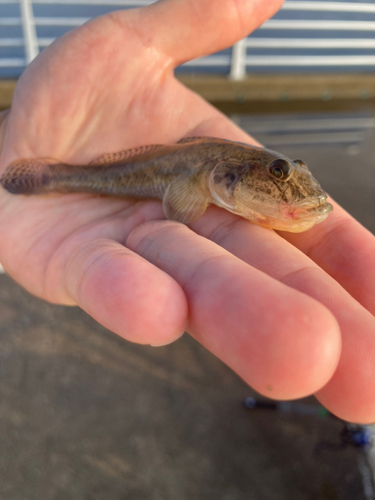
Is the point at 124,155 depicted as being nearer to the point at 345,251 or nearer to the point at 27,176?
the point at 27,176

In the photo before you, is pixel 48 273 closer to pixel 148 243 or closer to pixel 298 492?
pixel 148 243

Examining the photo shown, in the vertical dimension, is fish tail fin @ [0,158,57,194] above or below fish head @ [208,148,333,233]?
below

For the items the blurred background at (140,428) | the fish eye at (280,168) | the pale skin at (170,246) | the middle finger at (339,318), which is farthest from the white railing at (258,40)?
the middle finger at (339,318)

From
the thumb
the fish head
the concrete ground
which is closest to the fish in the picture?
the fish head

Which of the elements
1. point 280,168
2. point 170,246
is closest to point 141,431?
point 170,246

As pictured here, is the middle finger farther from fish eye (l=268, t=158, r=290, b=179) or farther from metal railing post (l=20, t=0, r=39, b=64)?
metal railing post (l=20, t=0, r=39, b=64)

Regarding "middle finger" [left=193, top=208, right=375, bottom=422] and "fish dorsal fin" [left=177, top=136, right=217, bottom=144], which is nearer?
"middle finger" [left=193, top=208, right=375, bottom=422]

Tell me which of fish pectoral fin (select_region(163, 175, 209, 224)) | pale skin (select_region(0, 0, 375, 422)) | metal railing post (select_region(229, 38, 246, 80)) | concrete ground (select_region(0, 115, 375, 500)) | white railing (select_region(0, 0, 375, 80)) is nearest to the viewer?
pale skin (select_region(0, 0, 375, 422))

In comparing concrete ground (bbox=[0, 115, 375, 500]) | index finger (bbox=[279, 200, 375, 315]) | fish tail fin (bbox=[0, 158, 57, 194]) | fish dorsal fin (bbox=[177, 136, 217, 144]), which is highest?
fish dorsal fin (bbox=[177, 136, 217, 144])

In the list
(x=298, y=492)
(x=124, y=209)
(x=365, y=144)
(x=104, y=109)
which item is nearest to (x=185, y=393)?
(x=298, y=492)
